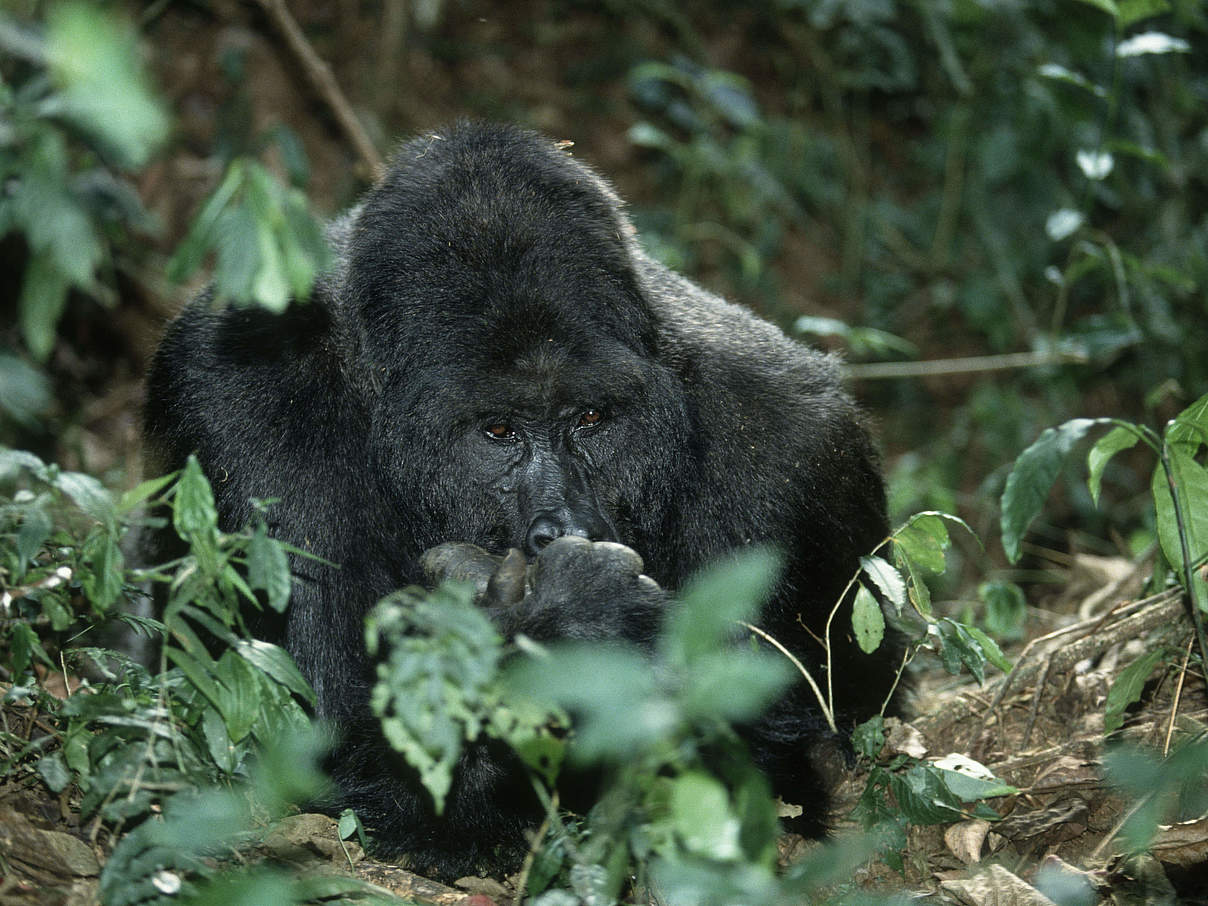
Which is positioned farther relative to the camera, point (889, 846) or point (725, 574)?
point (889, 846)

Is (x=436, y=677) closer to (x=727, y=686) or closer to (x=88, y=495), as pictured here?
(x=727, y=686)

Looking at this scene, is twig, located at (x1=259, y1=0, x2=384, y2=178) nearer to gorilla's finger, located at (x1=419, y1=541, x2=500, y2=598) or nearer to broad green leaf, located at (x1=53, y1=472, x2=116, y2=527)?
gorilla's finger, located at (x1=419, y1=541, x2=500, y2=598)

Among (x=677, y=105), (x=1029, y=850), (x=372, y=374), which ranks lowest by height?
(x=1029, y=850)

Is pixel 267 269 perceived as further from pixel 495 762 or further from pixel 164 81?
pixel 164 81

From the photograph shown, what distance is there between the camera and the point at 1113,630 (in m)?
3.39

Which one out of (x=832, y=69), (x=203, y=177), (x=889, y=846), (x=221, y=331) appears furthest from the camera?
(x=832, y=69)

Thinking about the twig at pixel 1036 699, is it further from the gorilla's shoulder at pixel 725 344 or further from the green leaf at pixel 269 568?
the green leaf at pixel 269 568

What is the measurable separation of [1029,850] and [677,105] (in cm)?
496

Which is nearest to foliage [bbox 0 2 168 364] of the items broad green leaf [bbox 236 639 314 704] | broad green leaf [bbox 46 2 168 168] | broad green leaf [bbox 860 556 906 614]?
broad green leaf [bbox 46 2 168 168]

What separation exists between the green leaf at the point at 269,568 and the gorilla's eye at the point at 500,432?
1.24m

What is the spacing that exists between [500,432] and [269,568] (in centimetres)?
128

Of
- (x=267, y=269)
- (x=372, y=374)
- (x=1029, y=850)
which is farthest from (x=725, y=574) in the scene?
(x=372, y=374)

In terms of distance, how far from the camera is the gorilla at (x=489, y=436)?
10.1 feet

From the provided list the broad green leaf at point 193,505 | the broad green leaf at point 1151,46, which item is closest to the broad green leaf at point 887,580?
the broad green leaf at point 193,505
